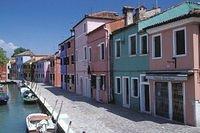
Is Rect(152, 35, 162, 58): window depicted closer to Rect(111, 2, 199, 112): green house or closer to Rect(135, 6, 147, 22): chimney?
Rect(111, 2, 199, 112): green house

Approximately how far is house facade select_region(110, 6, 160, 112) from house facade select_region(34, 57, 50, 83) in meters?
48.3

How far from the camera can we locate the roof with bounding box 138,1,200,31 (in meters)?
18.8

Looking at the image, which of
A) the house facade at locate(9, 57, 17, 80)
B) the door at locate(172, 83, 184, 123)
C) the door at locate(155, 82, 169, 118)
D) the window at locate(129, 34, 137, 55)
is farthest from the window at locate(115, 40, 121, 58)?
the house facade at locate(9, 57, 17, 80)

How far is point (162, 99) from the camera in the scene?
20.0 meters

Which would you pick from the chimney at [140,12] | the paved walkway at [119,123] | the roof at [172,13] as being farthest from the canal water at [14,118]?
the chimney at [140,12]

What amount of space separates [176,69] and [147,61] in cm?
375

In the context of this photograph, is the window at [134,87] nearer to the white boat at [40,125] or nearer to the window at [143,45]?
the window at [143,45]

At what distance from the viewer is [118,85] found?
27328 millimetres

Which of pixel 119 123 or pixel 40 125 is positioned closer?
pixel 119 123

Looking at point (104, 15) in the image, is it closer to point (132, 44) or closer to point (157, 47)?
point (132, 44)

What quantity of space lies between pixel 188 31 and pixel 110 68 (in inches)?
475

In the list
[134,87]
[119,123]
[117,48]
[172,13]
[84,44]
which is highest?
[172,13]

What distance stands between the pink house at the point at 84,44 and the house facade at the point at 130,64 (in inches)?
265

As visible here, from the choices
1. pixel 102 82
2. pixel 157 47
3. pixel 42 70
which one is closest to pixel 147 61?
pixel 157 47
